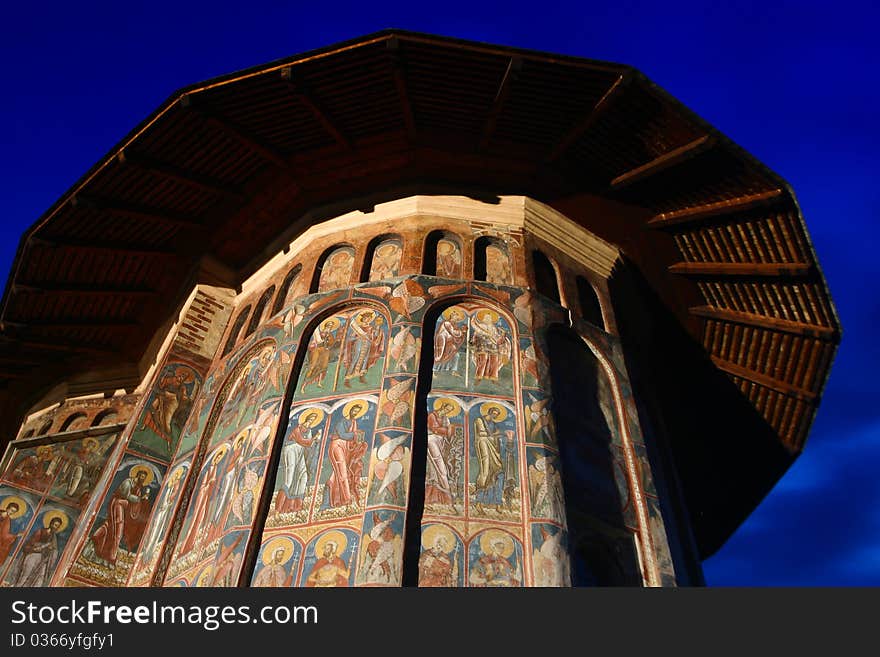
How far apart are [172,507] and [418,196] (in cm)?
517

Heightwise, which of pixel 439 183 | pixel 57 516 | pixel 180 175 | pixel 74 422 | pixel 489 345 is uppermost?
pixel 439 183

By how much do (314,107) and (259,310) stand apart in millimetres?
2975

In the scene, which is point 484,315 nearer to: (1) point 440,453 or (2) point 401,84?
(1) point 440,453

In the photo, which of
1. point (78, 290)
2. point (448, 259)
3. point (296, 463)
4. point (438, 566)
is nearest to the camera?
point (438, 566)

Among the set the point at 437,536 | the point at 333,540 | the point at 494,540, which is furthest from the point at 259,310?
the point at 494,540

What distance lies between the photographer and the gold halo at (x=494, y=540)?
7.38 meters

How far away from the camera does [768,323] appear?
39.8 feet

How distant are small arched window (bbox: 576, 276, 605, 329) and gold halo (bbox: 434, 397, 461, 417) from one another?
9.32ft

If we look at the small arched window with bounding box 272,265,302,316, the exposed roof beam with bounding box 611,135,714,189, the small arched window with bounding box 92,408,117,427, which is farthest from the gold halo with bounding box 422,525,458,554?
the small arched window with bounding box 92,408,117,427

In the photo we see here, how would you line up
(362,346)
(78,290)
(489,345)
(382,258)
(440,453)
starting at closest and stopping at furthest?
(440,453) < (489,345) < (362,346) < (382,258) < (78,290)

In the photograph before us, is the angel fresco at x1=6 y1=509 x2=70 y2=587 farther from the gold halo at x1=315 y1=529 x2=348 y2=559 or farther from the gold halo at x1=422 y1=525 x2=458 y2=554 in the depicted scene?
the gold halo at x1=422 y1=525 x2=458 y2=554

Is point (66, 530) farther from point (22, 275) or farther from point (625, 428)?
point (625, 428)

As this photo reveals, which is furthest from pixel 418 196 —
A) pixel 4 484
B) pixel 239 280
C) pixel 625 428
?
pixel 4 484

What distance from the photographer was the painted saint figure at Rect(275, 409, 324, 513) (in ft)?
26.3
